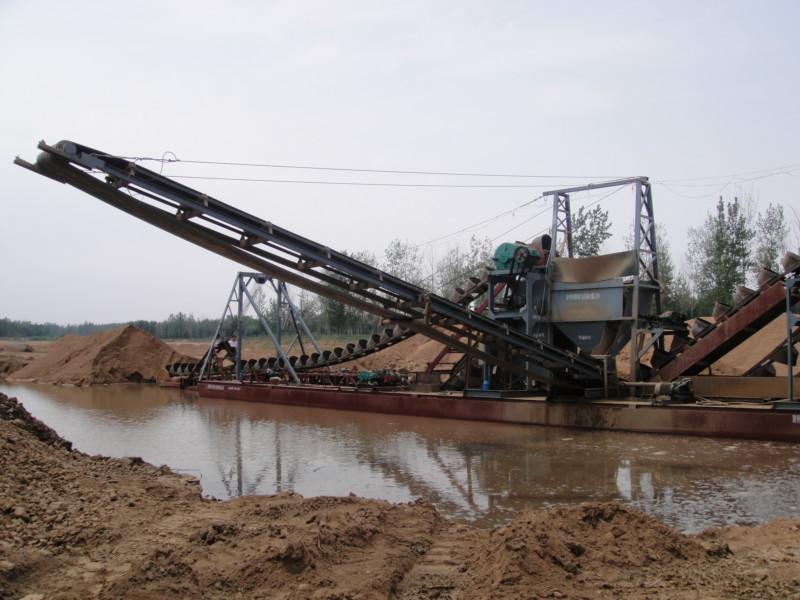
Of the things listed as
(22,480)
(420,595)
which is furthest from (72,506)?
(420,595)

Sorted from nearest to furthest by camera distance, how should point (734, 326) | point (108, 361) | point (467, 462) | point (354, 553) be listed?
point (354, 553) → point (467, 462) → point (734, 326) → point (108, 361)

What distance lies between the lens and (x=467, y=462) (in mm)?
11000

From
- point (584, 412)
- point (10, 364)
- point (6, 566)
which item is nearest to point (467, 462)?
point (584, 412)

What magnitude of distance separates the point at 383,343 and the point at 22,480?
50.8ft

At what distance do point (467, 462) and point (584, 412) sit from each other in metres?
4.50

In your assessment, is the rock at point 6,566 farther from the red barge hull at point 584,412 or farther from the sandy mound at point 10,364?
the sandy mound at point 10,364

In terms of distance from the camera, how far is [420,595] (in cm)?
425

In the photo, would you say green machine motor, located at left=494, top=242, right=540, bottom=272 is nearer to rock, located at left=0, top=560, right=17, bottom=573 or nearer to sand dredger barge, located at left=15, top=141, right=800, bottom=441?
sand dredger barge, located at left=15, top=141, right=800, bottom=441

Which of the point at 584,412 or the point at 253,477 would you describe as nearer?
the point at 253,477

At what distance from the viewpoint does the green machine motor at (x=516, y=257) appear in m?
15.7

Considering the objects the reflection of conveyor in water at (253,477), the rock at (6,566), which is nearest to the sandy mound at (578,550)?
the rock at (6,566)

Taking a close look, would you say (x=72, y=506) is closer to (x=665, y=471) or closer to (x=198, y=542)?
(x=198, y=542)

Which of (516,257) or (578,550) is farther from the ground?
(516,257)

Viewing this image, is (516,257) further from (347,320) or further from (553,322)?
(347,320)
